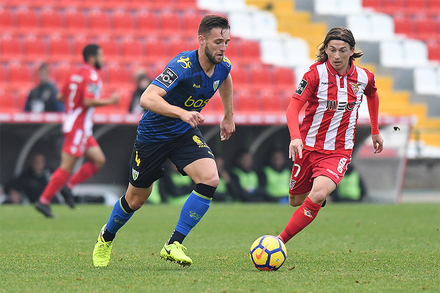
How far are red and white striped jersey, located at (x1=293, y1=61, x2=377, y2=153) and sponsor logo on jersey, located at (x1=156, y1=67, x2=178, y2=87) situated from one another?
1.30m

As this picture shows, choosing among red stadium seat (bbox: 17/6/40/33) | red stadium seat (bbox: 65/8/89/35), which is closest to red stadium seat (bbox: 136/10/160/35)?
red stadium seat (bbox: 65/8/89/35)

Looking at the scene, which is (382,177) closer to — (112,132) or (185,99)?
(112,132)

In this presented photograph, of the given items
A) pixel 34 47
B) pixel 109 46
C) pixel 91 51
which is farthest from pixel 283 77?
pixel 91 51

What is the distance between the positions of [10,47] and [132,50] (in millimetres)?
2951

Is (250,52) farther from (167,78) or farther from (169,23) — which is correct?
(167,78)

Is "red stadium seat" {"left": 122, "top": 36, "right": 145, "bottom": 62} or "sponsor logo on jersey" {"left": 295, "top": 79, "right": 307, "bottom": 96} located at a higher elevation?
"sponsor logo on jersey" {"left": 295, "top": 79, "right": 307, "bottom": 96}

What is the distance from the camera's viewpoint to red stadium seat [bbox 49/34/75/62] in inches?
625

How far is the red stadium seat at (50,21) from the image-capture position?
16.7m

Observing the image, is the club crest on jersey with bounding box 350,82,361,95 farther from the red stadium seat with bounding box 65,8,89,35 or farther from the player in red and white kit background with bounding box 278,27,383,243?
the red stadium seat with bounding box 65,8,89,35

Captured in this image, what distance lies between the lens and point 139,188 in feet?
16.1

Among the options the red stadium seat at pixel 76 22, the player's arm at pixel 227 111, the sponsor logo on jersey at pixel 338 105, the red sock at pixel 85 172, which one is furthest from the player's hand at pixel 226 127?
the red stadium seat at pixel 76 22

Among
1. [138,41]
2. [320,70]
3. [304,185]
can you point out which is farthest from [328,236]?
[138,41]

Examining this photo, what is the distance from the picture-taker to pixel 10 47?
1563cm

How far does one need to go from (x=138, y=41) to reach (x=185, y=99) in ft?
40.4
